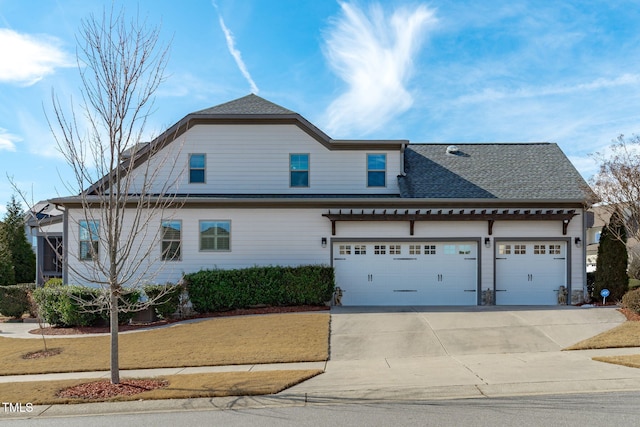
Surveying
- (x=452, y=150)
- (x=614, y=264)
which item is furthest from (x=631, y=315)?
(x=452, y=150)

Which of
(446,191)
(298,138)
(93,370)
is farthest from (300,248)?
(93,370)

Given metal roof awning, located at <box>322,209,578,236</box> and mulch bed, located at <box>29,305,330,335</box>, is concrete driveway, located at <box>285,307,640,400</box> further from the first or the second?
metal roof awning, located at <box>322,209,578,236</box>

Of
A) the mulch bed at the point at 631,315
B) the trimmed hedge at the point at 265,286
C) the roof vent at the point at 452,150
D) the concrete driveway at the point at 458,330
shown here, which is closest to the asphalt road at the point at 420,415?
the concrete driveway at the point at 458,330

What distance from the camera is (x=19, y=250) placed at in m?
25.0

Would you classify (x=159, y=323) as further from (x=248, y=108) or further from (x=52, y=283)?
(x=248, y=108)

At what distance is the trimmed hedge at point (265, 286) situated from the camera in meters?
16.0

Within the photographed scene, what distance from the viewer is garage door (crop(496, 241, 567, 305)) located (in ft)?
55.7

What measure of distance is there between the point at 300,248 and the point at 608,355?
1003 centimetres

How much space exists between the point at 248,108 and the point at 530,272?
39.9ft

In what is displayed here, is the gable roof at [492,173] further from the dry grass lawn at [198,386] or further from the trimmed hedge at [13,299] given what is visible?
the trimmed hedge at [13,299]

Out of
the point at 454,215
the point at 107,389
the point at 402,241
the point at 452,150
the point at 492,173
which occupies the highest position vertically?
the point at 452,150

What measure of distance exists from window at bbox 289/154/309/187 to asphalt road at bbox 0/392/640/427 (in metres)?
11.9

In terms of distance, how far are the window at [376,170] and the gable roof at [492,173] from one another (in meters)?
0.80

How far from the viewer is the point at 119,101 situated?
26.9 feet
